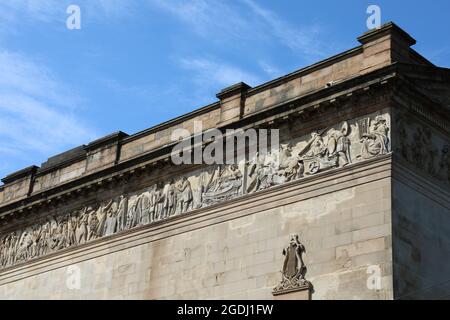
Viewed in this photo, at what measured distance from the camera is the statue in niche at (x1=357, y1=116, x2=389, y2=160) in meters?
22.1

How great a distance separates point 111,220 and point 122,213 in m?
0.47

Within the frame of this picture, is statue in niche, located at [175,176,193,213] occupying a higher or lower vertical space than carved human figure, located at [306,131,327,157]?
lower

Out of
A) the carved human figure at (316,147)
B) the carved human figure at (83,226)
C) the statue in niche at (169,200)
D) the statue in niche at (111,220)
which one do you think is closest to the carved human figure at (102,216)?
the statue in niche at (111,220)

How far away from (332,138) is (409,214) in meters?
2.73

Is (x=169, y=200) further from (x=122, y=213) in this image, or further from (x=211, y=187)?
(x=122, y=213)

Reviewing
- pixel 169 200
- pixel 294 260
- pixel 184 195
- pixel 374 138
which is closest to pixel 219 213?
pixel 184 195

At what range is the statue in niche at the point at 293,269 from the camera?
22.2m

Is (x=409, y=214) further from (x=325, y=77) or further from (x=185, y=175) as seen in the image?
(x=185, y=175)

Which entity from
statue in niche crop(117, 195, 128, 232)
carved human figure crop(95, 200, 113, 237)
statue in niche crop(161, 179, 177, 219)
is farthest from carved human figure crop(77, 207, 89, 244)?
statue in niche crop(161, 179, 177, 219)

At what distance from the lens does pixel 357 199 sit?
22.1 m

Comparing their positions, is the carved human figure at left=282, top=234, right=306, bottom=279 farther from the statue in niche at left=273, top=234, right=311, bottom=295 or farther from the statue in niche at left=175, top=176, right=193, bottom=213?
the statue in niche at left=175, top=176, right=193, bottom=213

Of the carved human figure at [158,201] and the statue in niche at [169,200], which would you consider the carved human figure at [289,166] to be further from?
the carved human figure at [158,201]
